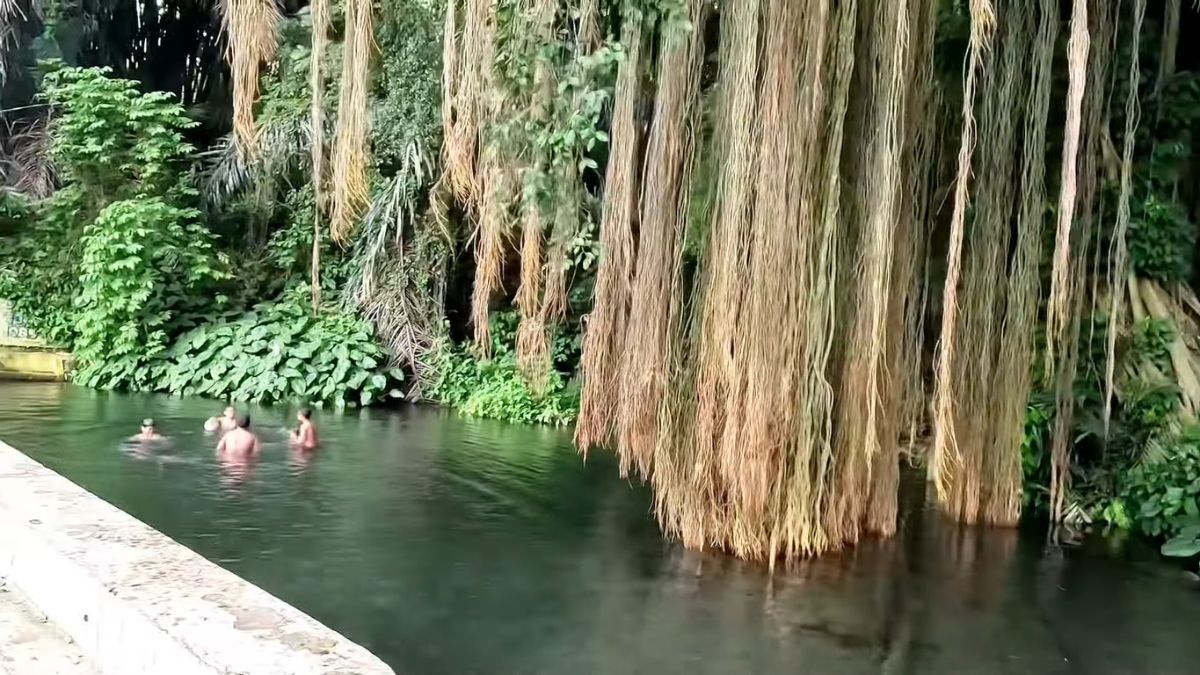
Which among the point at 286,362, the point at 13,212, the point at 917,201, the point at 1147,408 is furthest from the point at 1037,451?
the point at 13,212

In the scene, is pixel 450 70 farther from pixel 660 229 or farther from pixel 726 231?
pixel 726 231

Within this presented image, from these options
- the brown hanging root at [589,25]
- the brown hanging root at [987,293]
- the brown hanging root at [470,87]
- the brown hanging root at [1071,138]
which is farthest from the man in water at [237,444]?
the brown hanging root at [1071,138]

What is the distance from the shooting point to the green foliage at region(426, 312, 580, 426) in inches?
380

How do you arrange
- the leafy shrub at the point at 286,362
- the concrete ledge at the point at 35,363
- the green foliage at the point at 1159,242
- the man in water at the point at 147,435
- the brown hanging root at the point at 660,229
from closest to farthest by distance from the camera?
the brown hanging root at the point at 660,229 → the green foliage at the point at 1159,242 → the man in water at the point at 147,435 → the leafy shrub at the point at 286,362 → the concrete ledge at the point at 35,363

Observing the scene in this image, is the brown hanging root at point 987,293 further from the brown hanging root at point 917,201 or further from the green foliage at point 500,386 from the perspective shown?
the green foliage at point 500,386

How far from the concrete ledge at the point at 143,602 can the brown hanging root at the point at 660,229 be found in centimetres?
219

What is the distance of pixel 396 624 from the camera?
145 inches

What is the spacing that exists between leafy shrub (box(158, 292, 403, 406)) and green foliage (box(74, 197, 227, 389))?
0.98ft

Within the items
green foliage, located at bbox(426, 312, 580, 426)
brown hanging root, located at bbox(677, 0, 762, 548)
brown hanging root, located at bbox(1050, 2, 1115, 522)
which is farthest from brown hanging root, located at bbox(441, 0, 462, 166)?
green foliage, located at bbox(426, 312, 580, 426)

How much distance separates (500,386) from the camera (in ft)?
32.8

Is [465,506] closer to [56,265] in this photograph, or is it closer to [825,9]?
[825,9]

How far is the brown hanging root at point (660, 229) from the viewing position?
396 centimetres

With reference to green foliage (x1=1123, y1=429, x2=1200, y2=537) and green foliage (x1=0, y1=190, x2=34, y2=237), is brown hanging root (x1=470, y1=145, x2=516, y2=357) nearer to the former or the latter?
green foliage (x1=1123, y1=429, x2=1200, y2=537)

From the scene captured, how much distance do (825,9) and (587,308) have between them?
21.5 feet
